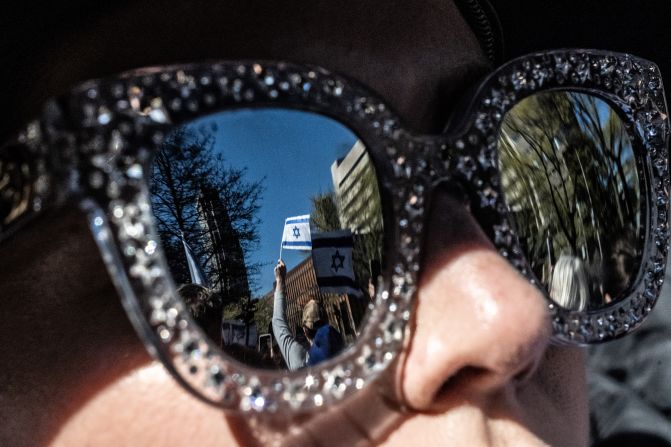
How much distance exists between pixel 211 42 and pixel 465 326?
55 cm

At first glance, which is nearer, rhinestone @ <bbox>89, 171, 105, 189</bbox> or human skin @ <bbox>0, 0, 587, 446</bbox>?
rhinestone @ <bbox>89, 171, 105, 189</bbox>

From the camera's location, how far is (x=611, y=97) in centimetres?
129

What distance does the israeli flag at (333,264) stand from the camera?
89 cm

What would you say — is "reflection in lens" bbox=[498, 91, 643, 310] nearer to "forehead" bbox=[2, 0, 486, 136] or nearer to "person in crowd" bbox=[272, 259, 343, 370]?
"forehead" bbox=[2, 0, 486, 136]

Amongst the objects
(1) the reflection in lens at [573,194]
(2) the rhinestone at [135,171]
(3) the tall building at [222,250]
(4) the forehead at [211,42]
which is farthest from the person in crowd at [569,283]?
(2) the rhinestone at [135,171]

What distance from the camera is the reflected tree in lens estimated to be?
83 cm

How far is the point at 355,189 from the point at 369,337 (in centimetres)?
22

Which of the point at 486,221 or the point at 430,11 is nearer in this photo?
the point at 486,221

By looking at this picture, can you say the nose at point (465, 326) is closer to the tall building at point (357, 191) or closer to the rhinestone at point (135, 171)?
the tall building at point (357, 191)

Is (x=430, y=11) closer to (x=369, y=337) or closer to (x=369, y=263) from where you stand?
(x=369, y=263)

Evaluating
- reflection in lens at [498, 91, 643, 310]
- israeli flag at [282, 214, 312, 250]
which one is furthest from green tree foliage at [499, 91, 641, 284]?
israeli flag at [282, 214, 312, 250]

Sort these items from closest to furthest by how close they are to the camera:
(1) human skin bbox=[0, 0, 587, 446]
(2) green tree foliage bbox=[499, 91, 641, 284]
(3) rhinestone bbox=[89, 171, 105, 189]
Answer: (3) rhinestone bbox=[89, 171, 105, 189] → (1) human skin bbox=[0, 0, 587, 446] → (2) green tree foliage bbox=[499, 91, 641, 284]

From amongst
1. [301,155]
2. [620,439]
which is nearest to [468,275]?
[301,155]

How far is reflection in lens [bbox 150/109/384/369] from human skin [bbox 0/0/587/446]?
10 centimetres
